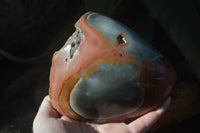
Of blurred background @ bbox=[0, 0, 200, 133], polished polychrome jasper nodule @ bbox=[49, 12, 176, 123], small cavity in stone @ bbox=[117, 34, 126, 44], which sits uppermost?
small cavity in stone @ bbox=[117, 34, 126, 44]

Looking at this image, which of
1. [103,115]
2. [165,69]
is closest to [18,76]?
[103,115]

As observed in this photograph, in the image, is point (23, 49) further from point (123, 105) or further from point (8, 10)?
point (123, 105)

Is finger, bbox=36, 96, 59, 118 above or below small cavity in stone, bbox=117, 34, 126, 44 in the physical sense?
below

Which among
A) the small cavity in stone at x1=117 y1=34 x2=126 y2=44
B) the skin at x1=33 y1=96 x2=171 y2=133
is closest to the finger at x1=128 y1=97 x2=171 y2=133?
the skin at x1=33 y1=96 x2=171 y2=133

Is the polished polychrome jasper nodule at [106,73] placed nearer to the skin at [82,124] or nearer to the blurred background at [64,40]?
the skin at [82,124]

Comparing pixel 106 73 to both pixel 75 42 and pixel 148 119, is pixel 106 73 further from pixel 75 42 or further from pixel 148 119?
pixel 148 119

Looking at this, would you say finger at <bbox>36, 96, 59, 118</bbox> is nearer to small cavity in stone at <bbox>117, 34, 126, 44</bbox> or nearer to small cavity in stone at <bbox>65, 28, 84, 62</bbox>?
small cavity in stone at <bbox>65, 28, 84, 62</bbox>

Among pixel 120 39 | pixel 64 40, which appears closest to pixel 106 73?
pixel 120 39
